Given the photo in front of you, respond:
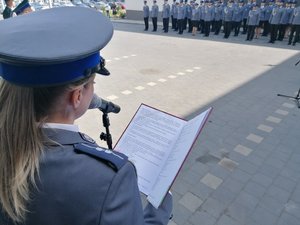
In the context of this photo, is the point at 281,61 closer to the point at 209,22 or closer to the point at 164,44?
the point at 164,44

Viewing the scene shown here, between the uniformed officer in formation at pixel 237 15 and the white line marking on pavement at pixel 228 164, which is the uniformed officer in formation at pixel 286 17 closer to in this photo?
the uniformed officer in formation at pixel 237 15

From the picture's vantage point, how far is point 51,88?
0.88 m

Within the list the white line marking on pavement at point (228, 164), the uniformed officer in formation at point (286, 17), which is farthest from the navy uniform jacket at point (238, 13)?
the white line marking on pavement at point (228, 164)

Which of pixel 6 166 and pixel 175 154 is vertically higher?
pixel 6 166

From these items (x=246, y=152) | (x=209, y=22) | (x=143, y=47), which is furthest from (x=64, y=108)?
(x=209, y=22)

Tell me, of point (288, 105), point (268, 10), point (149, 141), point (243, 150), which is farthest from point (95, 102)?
point (268, 10)

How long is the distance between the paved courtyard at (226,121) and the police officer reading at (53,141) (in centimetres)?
217

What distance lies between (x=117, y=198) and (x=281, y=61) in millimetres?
10234

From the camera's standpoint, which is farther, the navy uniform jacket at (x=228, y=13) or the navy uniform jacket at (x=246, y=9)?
the navy uniform jacket at (x=246, y=9)

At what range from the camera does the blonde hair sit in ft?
2.78

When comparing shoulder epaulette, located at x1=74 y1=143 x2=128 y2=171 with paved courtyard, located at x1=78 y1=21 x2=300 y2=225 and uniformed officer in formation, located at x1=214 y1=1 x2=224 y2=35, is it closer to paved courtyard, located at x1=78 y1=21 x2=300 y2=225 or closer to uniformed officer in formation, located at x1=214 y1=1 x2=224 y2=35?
paved courtyard, located at x1=78 y1=21 x2=300 y2=225

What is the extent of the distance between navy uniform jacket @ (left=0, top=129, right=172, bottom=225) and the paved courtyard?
214 centimetres

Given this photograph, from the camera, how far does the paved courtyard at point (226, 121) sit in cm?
299

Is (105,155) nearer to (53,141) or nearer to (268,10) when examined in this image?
(53,141)
